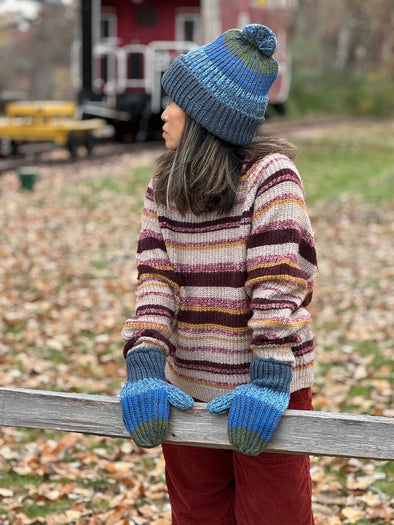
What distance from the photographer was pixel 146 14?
22688 mm

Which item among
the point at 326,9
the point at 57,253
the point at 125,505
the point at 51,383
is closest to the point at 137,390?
the point at 125,505

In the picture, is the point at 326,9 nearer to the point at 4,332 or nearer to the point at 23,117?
the point at 23,117

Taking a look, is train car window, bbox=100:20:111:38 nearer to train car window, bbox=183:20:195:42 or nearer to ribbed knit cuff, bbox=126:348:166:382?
train car window, bbox=183:20:195:42

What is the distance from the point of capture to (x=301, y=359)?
2.23 m

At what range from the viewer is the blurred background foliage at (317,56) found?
119ft

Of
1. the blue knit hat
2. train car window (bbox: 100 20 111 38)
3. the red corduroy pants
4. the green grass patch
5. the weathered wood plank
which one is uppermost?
the blue knit hat

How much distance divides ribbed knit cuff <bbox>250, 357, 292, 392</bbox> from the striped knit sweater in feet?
0.07

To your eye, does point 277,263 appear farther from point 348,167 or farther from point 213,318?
point 348,167

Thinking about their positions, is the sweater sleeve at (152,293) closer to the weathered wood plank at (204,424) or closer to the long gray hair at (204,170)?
the long gray hair at (204,170)

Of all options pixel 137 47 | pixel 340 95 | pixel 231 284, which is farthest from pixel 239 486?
pixel 340 95

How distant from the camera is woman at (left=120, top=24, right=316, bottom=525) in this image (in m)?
2.08

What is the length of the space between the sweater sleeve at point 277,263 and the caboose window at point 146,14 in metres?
21.8

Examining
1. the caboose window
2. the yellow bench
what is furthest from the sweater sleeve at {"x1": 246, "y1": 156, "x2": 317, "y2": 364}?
the caboose window

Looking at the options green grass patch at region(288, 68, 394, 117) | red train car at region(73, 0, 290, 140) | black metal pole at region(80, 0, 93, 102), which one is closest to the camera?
red train car at region(73, 0, 290, 140)
